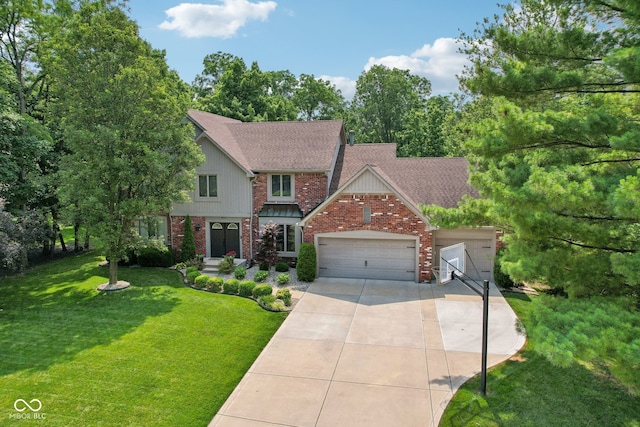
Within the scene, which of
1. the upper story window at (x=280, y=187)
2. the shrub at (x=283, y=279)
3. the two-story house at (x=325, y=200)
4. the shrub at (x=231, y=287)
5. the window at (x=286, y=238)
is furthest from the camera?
the upper story window at (x=280, y=187)

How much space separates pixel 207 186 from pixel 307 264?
6.91 m

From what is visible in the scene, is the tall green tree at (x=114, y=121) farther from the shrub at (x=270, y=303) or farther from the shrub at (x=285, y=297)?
the shrub at (x=285, y=297)

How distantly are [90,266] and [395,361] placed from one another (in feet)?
54.7

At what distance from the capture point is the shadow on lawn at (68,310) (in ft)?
37.9

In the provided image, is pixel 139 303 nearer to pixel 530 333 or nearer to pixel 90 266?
pixel 90 266

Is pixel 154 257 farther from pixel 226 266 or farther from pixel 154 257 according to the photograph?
pixel 226 266

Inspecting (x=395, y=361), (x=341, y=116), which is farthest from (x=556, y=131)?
(x=341, y=116)

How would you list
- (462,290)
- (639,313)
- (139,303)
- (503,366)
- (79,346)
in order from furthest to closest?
(462,290) → (139,303) → (79,346) → (503,366) → (639,313)

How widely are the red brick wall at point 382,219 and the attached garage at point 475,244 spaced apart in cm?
103

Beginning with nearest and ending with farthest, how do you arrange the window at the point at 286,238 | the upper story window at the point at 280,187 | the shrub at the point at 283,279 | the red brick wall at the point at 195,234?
the shrub at the point at 283,279 < the window at the point at 286,238 < the upper story window at the point at 280,187 < the red brick wall at the point at 195,234

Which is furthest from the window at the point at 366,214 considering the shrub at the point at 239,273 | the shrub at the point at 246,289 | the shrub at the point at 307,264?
the shrub at the point at 239,273

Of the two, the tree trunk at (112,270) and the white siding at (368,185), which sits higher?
the white siding at (368,185)

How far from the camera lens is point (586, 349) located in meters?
6.08

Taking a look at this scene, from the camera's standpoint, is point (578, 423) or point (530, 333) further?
point (578, 423)
